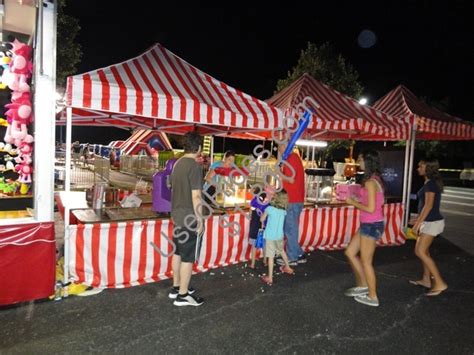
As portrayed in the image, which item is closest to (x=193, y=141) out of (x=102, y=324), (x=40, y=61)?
(x=40, y=61)

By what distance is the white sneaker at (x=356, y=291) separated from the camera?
4496mm

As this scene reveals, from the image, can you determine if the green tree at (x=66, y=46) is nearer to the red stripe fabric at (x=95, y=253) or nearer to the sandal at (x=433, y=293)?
the red stripe fabric at (x=95, y=253)

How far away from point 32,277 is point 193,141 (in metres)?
2.34

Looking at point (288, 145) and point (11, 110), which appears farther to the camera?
point (288, 145)

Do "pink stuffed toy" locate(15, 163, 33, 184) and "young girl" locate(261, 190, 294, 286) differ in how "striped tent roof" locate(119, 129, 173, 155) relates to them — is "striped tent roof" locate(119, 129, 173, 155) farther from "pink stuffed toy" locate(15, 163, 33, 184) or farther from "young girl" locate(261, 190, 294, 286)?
"young girl" locate(261, 190, 294, 286)

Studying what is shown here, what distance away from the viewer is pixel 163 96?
460cm

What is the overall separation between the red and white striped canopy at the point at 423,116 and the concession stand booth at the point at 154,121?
1241 millimetres

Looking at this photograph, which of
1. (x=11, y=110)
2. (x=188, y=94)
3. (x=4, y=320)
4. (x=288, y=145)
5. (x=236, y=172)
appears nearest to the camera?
(x=4, y=320)

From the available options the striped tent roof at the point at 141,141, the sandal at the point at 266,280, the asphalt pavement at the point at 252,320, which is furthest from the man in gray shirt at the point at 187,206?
the striped tent roof at the point at 141,141

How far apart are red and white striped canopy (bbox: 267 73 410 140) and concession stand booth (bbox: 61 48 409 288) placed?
26mm

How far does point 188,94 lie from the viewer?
4945 mm

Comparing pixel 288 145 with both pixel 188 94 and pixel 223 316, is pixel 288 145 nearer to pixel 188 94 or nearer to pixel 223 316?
pixel 188 94

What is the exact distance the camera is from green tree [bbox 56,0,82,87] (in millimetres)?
13109

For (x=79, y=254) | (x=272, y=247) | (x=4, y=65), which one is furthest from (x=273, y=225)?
(x=4, y=65)
